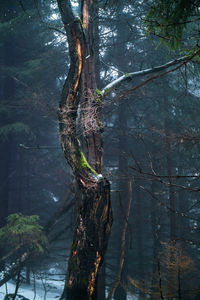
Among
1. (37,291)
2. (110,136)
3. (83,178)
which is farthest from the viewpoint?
(37,291)

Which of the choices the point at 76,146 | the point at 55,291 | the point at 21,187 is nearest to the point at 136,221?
the point at 55,291

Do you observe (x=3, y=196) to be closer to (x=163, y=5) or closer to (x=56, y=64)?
(x=56, y=64)

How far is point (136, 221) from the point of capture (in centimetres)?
1406

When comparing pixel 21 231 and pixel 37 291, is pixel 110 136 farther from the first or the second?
pixel 37 291

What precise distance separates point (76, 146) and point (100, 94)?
1389 mm

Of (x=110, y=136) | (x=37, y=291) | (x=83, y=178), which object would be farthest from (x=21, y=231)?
(x=37, y=291)

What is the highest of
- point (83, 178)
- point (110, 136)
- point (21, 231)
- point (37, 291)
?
point (110, 136)

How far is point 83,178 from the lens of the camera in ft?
16.8

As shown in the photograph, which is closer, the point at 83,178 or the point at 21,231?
the point at 83,178

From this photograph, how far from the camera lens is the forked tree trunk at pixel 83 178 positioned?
463 cm

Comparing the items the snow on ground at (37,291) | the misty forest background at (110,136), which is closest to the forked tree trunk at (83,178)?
the misty forest background at (110,136)

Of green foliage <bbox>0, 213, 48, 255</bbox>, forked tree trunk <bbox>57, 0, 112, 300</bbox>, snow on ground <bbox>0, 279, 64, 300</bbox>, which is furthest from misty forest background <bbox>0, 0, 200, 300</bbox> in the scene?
forked tree trunk <bbox>57, 0, 112, 300</bbox>

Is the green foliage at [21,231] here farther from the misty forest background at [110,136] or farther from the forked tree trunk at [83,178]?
the forked tree trunk at [83,178]

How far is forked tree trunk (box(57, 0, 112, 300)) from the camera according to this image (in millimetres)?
4629
